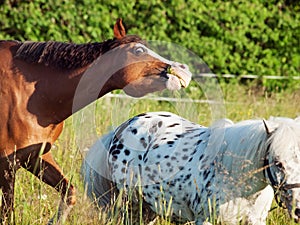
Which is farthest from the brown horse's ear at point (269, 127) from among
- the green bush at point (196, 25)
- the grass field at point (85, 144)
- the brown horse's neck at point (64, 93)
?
the green bush at point (196, 25)

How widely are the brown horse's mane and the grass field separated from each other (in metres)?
0.65

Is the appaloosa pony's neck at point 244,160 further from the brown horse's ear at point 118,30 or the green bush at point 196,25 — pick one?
the green bush at point 196,25

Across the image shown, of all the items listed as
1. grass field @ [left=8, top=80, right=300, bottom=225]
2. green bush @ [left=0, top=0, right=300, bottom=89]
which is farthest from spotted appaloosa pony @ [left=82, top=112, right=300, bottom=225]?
green bush @ [left=0, top=0, right=300, bottom=89]

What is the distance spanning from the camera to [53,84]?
16.7 feet

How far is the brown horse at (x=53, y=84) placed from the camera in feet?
15.9

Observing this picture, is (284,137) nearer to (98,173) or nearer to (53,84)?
(53,84)

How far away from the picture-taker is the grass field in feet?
16.2

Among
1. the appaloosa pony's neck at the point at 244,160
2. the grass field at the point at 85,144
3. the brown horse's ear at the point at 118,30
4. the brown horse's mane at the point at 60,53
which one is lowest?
the grass field at the point at 85,144

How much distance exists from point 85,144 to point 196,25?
→ 258 inches

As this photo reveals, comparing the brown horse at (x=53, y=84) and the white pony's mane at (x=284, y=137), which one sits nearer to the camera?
the white pony's mane at (x=284, y=137)

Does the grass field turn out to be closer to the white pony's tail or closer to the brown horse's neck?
the white pony's tail

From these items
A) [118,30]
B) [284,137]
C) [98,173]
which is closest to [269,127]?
[284,137]

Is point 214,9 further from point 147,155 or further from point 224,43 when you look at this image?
point 147,155

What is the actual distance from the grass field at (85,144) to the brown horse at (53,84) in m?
0.15
